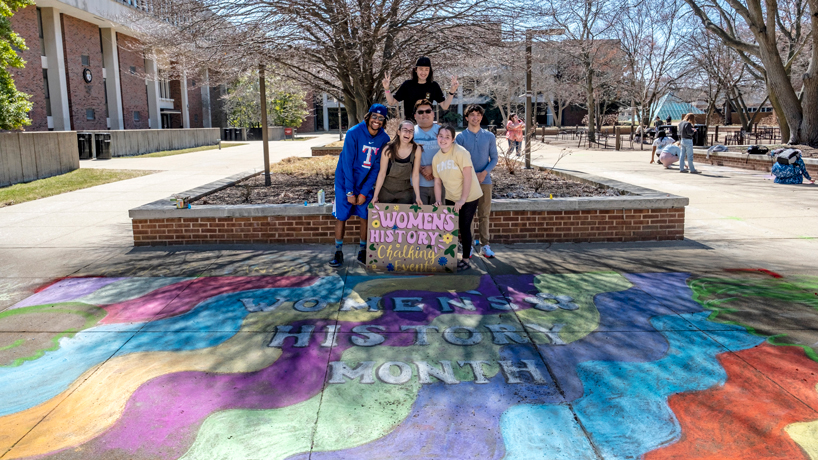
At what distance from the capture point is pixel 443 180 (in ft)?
19.5

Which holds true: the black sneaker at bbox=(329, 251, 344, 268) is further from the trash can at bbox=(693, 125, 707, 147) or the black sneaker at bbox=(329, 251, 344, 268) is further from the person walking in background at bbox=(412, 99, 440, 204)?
the trash can at bbox=(693, 125, 707, 147)

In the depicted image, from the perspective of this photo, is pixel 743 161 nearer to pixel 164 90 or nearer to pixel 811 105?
pixel 811 105

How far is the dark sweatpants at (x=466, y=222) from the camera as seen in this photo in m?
6.20

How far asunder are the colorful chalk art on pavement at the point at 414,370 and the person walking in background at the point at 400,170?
96 cm

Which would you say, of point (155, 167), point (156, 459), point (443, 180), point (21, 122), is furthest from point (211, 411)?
point (155, 167)

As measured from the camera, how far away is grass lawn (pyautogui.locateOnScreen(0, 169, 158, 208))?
1170 cm

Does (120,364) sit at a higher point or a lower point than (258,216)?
lower

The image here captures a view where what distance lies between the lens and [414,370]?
388 cm

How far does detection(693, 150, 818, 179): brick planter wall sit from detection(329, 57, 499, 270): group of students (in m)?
11.0

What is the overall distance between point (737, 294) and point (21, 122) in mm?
17205

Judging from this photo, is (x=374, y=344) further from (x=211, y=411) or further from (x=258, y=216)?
(x=258, y=216)

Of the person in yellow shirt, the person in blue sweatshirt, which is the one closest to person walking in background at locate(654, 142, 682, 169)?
the person in yellow shirt

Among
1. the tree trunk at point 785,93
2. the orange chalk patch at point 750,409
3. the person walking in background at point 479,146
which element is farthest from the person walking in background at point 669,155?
the orange chalk patch at point 750,409

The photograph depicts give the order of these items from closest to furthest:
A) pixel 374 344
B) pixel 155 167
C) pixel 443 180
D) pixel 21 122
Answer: pixel 374 344 < pixel 443 180 < pixel 21 122 < pixel 155 167
